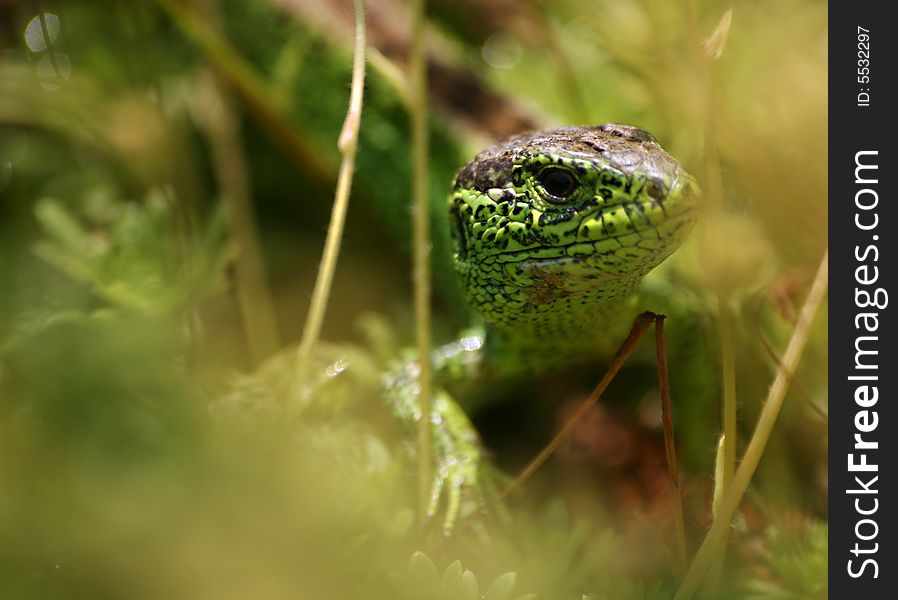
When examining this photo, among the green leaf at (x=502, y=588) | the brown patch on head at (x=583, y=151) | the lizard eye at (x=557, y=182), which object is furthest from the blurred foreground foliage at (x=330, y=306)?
the lizard eye at (x=557, y=182)

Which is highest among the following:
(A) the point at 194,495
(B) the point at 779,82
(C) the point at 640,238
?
(B) the point at 779,82

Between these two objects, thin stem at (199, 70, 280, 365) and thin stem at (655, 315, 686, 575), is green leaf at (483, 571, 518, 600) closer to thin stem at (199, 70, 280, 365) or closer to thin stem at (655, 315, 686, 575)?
thin stem at (655, 315, 686, 575)

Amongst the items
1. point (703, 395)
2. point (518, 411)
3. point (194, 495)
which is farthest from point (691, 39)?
point (194, 495)

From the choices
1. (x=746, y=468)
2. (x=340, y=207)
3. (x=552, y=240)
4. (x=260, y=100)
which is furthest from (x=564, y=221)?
(x=260, y=100)

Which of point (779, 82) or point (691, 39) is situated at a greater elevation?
point (779, 82)

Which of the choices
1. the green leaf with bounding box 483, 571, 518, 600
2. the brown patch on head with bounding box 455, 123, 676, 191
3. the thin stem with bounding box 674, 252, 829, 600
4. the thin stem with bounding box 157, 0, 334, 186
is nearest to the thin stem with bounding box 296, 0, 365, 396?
the brown patch on head with bounding box 455, 123, 676, 191

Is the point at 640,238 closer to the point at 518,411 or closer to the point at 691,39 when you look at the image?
the point at 691,39
